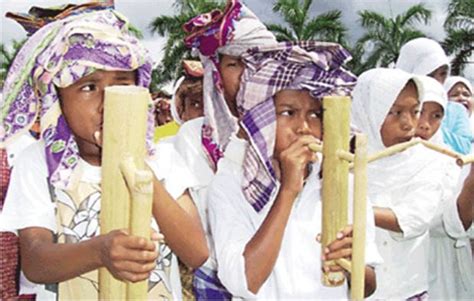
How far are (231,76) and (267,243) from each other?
101cm

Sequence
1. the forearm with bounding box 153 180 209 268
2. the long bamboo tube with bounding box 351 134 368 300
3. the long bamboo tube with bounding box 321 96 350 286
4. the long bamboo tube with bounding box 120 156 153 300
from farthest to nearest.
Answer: the forearm with bounding box 153 180 209 268 → the long bamboo tube with bounding box 321 96 350 286 → the long bamboo tube with bounding box 351 134 368 300 → the long bamboo tube with bounding box 120 156 153 300

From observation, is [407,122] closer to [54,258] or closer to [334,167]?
[334,167]

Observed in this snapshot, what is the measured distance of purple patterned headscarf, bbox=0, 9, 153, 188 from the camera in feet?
5.35

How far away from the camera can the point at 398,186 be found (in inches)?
102

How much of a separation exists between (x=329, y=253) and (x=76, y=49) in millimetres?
704

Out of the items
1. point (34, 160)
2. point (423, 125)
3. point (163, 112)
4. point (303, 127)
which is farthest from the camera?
point (163, 112)

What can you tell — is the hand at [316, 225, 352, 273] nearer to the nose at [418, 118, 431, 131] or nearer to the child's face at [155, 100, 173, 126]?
the nose at [418, 118, 431, 131]

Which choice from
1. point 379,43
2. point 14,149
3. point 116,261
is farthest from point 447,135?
point 379,43

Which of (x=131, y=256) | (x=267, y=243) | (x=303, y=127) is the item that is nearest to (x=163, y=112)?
(x=303, y=127)

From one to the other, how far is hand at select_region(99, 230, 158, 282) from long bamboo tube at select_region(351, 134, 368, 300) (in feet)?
1.18

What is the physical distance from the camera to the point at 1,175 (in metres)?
2.23

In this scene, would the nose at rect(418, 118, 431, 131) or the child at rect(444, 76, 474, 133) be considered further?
the child at rect(444, 76, 474, 133)

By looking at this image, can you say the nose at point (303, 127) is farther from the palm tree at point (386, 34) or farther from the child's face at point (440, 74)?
the palm tree at point (386, 34)

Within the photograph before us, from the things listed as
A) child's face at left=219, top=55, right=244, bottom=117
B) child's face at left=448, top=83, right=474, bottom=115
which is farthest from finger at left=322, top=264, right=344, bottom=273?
child's face at left=448, top=83, right=474, bottom=115
